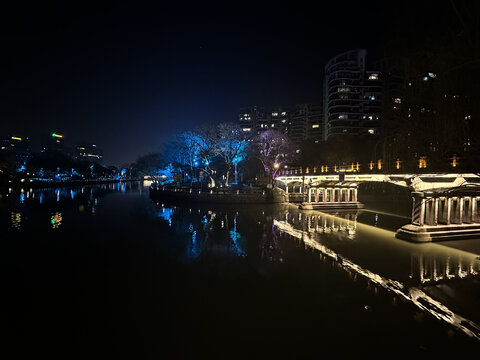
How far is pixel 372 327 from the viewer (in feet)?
23.8

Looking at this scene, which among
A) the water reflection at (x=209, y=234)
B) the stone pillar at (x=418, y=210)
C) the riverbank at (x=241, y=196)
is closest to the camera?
the water reflection at (x=209, y=234)

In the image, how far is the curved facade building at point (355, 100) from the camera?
86.8 m

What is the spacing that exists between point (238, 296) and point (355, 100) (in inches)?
3592

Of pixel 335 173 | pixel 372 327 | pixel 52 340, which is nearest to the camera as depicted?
pixel 52 340

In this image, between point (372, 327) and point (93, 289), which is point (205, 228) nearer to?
point (93, 289)

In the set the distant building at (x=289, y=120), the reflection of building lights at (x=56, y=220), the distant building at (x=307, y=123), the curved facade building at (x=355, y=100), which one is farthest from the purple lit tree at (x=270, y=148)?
the distant building at (x=307, y=123)

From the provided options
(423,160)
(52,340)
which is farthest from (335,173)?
(52,340)

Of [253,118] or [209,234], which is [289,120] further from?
[209,234]

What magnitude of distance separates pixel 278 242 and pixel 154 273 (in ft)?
26.3

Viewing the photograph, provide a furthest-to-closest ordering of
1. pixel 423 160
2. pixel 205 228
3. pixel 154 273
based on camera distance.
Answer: pixel 205 228, pixel 423 160, pixel 154 273

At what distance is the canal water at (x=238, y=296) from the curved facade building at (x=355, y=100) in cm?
7644

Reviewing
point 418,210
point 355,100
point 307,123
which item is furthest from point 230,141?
point 307,123

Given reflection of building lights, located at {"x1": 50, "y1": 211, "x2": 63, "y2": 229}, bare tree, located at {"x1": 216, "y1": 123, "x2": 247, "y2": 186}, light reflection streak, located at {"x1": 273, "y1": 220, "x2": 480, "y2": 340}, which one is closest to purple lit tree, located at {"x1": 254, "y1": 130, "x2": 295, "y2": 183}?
bare tree, located at {"x1": 216, "y1": 123, "x2": 247, "y2": 186}

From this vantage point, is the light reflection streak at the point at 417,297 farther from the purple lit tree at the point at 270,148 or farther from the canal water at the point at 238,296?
the purple lit tree at the point at 270,148
